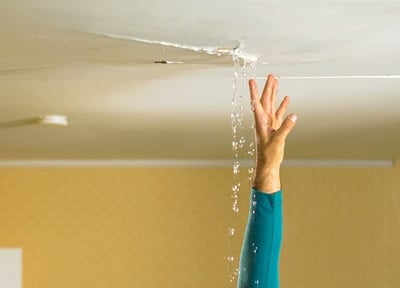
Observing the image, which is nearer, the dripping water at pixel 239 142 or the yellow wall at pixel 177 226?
the dripping water at pixel 239 142

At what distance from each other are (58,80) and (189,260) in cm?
184

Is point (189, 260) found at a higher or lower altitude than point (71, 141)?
lower

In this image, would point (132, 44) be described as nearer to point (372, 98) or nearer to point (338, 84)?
point (338, 84)

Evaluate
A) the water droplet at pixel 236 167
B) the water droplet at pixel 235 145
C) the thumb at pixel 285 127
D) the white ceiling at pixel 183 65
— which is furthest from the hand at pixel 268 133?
the water droplet at pixel 236 167

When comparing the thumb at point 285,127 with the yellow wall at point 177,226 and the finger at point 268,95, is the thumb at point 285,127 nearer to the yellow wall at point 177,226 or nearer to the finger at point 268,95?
the finger at point 268,95

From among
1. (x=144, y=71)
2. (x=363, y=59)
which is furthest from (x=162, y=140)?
(x=363, y=59)

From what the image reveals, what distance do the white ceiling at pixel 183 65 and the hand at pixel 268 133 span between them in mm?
106

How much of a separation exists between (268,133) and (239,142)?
1454mm

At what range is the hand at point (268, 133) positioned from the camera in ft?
4.77

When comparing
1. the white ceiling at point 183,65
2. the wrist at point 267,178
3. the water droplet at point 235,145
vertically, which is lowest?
the wrist at point 267,178

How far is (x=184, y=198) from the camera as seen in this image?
354cm

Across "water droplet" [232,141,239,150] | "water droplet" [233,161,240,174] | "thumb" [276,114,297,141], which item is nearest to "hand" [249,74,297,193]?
"thumb" [276,114,297,141]

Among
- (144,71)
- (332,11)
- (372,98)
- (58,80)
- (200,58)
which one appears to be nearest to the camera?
(332,11)

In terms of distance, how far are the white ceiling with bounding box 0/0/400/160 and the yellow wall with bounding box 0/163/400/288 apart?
2.18 ft
